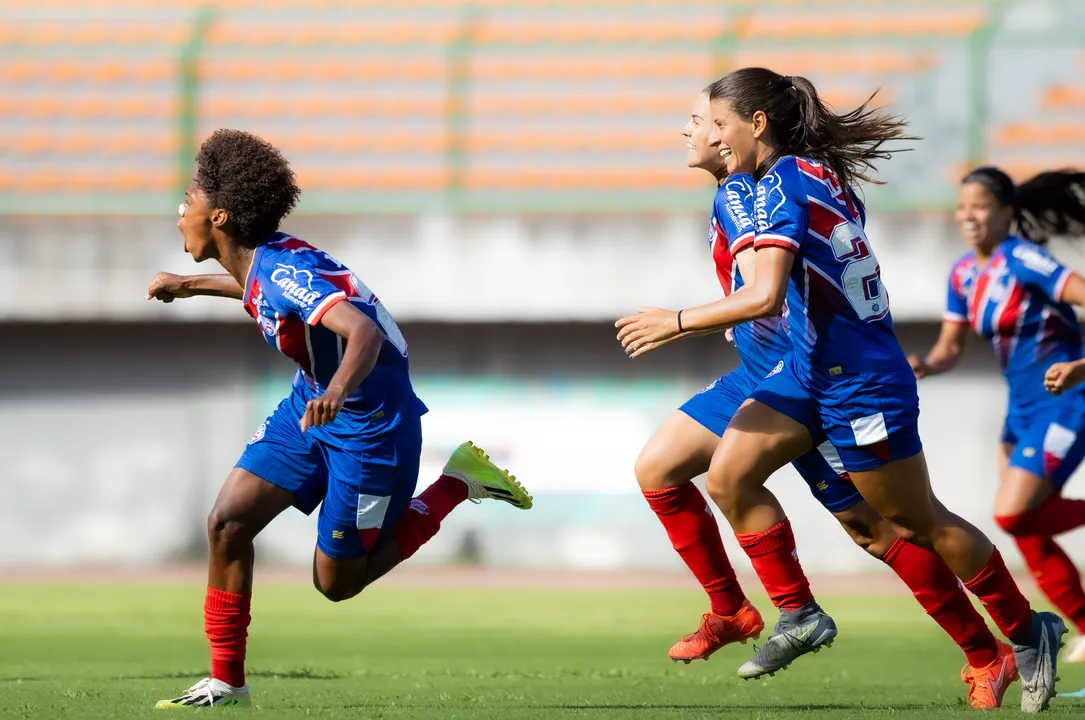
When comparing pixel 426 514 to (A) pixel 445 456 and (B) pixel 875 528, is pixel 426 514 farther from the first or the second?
(A) pixel 445 456

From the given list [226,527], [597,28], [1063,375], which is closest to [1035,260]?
[1063,375]

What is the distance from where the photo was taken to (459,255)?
557 inches

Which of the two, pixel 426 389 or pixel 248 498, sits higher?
pixel 248 498

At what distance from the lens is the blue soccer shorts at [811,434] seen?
17.0 ft

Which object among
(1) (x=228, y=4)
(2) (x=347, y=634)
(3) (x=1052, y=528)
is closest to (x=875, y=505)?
(3) (x=1052, y=528)

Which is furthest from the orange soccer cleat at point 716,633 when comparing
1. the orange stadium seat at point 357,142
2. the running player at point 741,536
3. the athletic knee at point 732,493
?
the orange stadium seat at point 357,142

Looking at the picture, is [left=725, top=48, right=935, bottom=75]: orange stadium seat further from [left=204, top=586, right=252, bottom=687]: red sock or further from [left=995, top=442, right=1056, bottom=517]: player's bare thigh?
[left=204, top=586, right=252, bottom=687]: red sock

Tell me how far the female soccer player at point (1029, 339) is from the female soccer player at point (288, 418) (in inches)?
110

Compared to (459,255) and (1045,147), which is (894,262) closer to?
(1045,147)

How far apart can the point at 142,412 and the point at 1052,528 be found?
31.4 feet

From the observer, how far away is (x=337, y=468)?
5.48 m

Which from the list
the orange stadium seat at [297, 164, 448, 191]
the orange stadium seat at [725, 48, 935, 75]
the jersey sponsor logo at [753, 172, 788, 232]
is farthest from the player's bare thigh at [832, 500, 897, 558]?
the orange stadium seat at [297, 164, 448, 191]

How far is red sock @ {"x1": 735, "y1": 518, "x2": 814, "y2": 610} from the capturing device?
5.29 meters

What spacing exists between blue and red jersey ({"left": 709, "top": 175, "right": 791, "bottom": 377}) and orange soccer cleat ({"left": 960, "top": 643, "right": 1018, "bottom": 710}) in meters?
1.30
